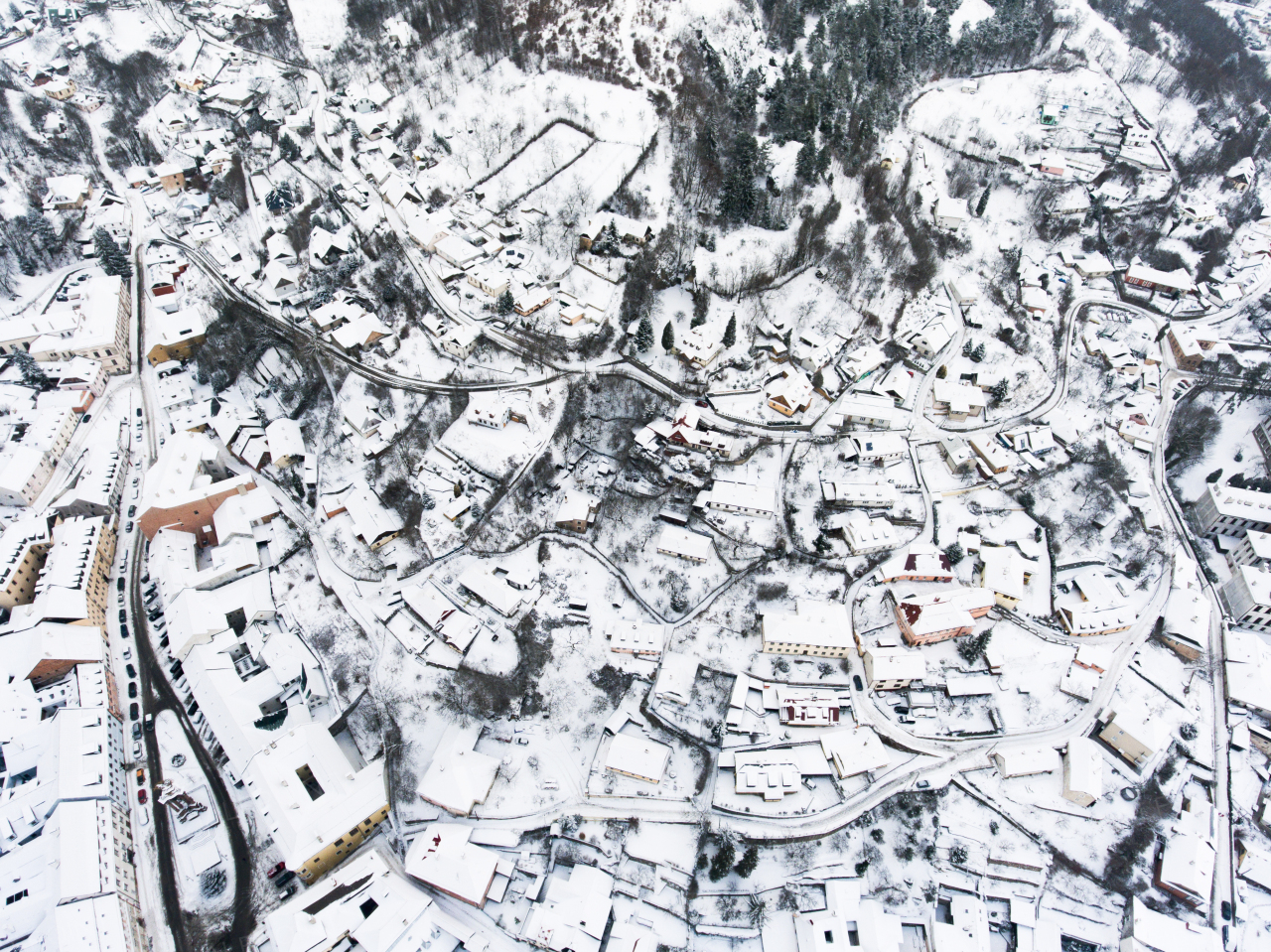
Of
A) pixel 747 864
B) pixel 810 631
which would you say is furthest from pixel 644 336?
pixel 747 864

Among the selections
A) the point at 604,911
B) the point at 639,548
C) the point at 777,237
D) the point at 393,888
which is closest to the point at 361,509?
the point at 639,548

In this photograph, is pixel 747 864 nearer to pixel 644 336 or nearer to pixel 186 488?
pixel 644 336

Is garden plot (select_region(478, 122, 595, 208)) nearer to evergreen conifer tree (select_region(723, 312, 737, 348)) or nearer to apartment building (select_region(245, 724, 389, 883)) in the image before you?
evergreen conifer tree (select_region(723, 312, 737, 348))

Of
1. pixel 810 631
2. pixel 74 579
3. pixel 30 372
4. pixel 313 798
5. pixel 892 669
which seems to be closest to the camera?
pixel 313 798

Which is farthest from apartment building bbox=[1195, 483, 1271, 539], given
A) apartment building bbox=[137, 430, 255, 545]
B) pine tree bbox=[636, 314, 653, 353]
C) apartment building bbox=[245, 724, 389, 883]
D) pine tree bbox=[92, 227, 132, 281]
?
pine tree bbox=[92, 227, 132, 281]

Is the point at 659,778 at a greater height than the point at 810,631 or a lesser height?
lesser

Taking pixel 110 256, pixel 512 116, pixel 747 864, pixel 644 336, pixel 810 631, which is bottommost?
pixel 747 864

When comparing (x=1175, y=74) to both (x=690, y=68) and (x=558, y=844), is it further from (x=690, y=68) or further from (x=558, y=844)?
(x=558, y=844)
